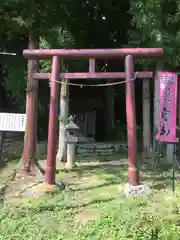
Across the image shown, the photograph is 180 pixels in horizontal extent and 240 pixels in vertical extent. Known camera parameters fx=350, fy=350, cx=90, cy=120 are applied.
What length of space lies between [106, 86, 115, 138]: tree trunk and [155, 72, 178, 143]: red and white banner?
22.0 feet

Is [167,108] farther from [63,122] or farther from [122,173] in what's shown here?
[63,122]

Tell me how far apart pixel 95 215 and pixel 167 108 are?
175 inches

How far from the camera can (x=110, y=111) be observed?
54.2ft

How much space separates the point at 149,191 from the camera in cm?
692

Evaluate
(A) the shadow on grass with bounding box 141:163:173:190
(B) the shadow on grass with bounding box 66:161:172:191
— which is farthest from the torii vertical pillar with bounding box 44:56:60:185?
(A) the shadow on grass with bounding box 141:163:173:190

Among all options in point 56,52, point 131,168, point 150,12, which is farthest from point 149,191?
point 150,12

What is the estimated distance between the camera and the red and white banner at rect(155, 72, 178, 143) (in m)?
8.90

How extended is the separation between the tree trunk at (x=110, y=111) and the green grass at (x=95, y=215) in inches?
341

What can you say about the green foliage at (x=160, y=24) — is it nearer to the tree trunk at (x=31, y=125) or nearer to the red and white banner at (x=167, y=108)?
the red and white banner at (x=167, y=108)

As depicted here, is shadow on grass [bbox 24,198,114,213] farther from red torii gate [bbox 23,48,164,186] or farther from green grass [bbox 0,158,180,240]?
red torii gate [bbox 23,48,164,186]

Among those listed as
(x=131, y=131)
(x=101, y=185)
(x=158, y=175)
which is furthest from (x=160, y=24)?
(x=101, y=185)

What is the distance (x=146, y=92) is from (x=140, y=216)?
23.5 ft

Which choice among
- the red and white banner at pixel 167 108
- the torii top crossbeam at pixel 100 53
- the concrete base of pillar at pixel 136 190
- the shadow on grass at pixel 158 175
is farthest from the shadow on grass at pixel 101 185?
the torii top crossbeam at pixel 100 53

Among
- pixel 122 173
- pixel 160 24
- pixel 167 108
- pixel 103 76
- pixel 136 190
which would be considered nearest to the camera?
pixel 136 190
